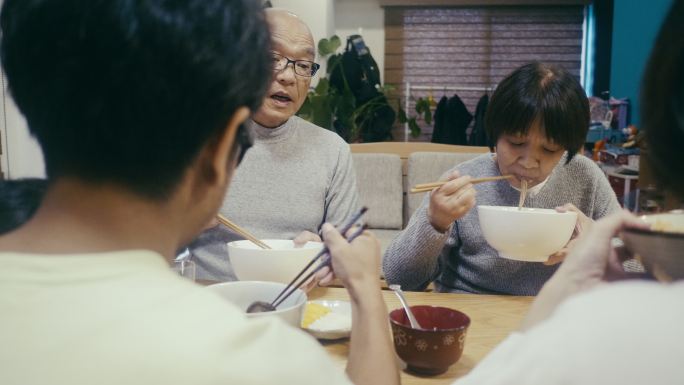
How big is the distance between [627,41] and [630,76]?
29cm

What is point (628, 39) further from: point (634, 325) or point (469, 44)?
point (634, 325)

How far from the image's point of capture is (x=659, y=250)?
0.52m

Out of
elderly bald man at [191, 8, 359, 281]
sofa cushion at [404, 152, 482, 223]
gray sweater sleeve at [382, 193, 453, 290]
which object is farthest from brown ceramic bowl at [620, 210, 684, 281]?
sofa cushion at [404, 152, 482, 223]

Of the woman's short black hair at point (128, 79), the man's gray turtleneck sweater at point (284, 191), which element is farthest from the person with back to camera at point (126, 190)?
the man's gray turtleneck sweater at point (284, 191)

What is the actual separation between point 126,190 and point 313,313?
2.15 feet

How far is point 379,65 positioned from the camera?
5.90 m

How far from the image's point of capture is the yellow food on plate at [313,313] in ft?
Answer: 3.60

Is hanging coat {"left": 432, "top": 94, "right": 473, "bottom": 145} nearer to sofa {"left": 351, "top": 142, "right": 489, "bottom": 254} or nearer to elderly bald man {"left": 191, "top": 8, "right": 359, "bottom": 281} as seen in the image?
sofa {"left": 351, "top": 142, "right": 489, "bottom": 254}

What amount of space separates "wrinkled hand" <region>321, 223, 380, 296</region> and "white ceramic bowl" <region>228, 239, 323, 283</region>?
21 cm

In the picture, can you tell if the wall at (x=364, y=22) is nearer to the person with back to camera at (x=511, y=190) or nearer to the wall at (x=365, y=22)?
the wall at (x=365, y=22)

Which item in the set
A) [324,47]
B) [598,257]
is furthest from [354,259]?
[324,47]

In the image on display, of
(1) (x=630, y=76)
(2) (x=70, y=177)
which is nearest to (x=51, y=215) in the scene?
(2) (x=70, y=177)

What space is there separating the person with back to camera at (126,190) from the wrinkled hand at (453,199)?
34.3 inches

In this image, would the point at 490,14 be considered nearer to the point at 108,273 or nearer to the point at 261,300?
the point at 261,300
